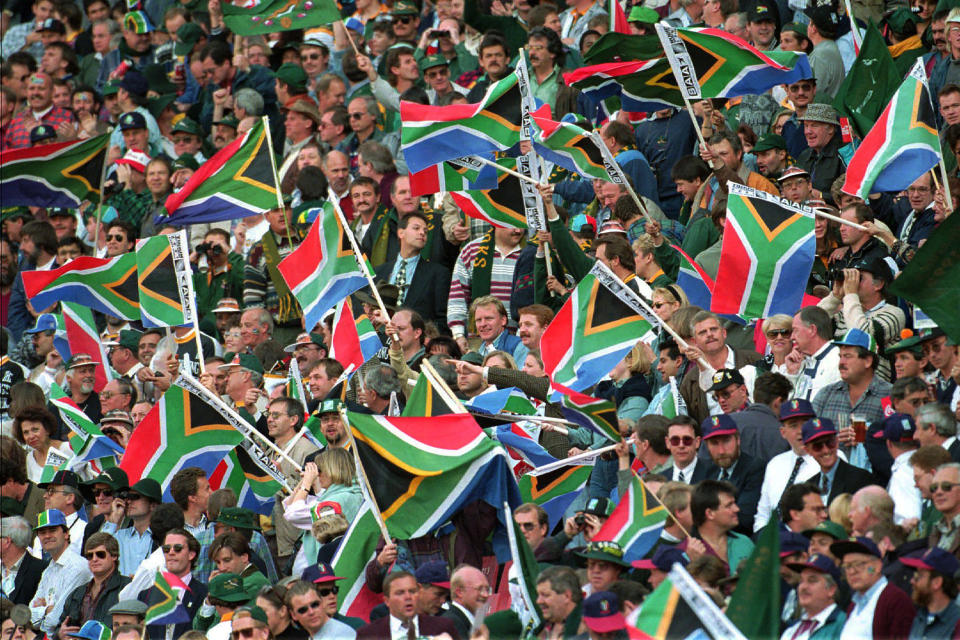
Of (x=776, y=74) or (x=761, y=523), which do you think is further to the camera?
(x=776, y=74)

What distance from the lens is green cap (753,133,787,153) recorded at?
1574 centimetres

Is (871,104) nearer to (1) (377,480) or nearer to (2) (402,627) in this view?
(1) (377,480)

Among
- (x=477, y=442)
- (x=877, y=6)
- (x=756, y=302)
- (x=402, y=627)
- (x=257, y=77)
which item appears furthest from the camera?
(x=257, y=77)

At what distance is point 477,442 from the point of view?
41.5ft

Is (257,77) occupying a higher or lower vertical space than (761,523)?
lower

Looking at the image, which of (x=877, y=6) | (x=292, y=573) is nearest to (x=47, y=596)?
(x=292, y=573)

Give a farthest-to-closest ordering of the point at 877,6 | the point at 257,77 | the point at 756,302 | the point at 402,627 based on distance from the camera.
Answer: the point at 257,77 → the point at 877,6 → the point at 756,302 → the point at 402,627

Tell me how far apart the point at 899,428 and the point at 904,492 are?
0.48 metres

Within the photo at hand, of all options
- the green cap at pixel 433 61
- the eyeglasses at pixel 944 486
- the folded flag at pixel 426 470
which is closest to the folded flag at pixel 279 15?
the green cap at pixel 433 61

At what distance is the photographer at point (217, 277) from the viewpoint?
19.2 metres

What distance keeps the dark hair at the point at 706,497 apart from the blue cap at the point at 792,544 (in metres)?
0.79

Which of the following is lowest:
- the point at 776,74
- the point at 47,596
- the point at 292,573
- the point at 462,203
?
the point at 47,596

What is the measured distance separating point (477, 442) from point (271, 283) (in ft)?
21.5

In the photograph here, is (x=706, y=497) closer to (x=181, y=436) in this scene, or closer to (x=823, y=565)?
(x=823, y=565)
